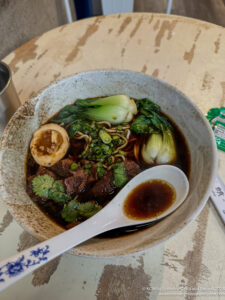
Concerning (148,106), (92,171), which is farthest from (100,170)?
(148,106)

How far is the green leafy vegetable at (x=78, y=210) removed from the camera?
1.02m

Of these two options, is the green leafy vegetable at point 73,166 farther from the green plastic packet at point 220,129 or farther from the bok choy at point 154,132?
the green plastic packet at point 220,129

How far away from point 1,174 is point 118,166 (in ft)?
1.73

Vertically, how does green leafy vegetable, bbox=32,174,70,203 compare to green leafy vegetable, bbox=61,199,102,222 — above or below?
above

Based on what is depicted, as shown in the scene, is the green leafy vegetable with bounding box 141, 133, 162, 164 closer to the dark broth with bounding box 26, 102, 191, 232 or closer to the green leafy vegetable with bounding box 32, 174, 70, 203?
the dark broth with bounding box 26, 102, 191, 232

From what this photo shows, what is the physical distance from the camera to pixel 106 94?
4.83 feet

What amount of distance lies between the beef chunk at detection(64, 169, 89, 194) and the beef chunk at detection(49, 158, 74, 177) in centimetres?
5

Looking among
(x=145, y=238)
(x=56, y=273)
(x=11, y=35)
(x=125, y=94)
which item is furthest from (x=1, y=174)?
(x=11, y=35)

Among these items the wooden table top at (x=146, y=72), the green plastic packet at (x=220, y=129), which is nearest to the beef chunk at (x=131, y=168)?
the wooden table top at (x=146, y=72)

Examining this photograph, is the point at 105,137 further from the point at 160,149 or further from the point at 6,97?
the point at 6,97

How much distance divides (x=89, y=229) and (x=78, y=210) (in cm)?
20

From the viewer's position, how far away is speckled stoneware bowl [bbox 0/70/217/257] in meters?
0.81

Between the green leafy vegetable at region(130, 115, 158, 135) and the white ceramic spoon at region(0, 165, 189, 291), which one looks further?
the green leafy vegetable at region(130, 115, 158, 135)

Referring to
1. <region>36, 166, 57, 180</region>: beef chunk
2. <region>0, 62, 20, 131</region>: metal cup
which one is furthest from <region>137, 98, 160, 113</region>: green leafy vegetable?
<region>0, 62, 20, 131</region>: metal cup
